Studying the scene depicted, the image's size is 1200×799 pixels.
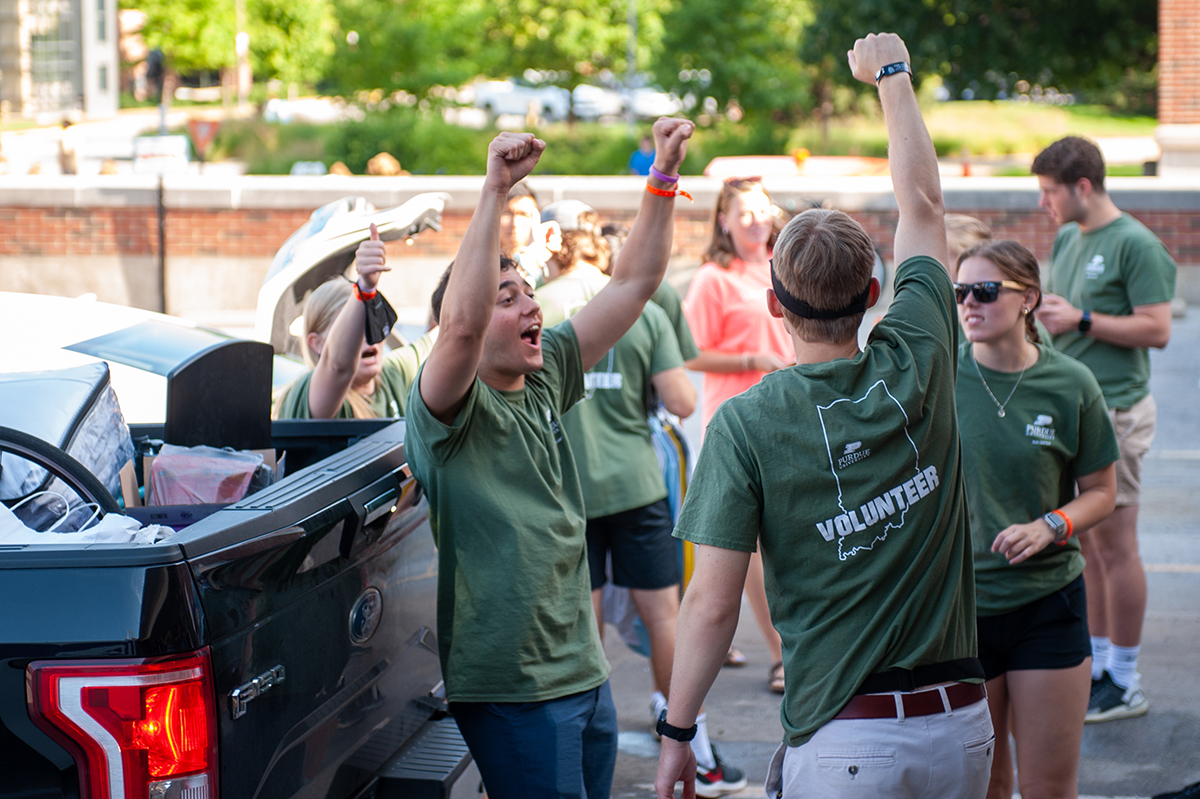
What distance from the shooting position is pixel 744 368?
5.26m

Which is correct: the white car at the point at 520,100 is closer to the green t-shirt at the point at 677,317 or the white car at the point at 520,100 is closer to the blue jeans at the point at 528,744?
the green t-shirt at the point at 677,317

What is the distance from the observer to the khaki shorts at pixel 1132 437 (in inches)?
193

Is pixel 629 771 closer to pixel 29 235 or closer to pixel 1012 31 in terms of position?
pixel 29 235

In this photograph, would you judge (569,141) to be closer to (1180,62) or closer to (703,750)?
(1180,62)

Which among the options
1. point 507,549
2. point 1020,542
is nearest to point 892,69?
point 1020,542

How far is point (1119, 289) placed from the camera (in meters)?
5.06

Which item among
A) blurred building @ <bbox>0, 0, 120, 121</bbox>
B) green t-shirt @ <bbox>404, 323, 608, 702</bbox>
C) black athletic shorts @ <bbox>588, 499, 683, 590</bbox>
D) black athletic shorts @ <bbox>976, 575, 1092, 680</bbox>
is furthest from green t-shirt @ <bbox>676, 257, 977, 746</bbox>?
blurred building @ <bbox>0, 0, 120, 121</bbox>

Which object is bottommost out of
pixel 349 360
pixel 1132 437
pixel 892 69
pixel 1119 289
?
pixel 1132 437

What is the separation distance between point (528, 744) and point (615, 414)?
76.7 inches

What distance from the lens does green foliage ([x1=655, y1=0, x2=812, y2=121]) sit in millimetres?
33469

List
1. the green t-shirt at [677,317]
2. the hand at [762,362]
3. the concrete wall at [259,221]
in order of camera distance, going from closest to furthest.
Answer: the green t-shirt at [677,317]
the hand at [762,362]
the concrete wall at [259,221]

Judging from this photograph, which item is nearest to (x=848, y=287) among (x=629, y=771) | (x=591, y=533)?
(x=591, y=533)

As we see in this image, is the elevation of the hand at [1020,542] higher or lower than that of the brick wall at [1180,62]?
lower

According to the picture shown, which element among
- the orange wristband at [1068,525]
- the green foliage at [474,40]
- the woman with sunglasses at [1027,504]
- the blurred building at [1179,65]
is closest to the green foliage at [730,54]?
the green foliage at [474,40]
